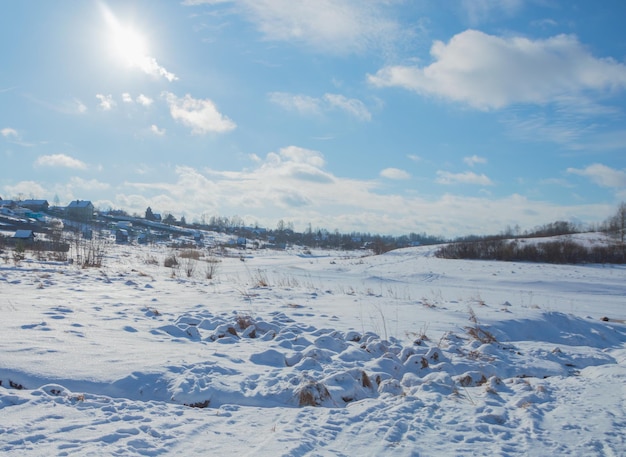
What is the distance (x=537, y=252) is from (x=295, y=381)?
4103 cm

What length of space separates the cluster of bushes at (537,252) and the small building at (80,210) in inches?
2772

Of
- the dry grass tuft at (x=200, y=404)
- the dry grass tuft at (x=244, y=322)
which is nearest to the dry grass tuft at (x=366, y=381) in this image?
the dry grass tuft at (x=200, y=404)

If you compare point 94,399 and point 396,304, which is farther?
point 396,304

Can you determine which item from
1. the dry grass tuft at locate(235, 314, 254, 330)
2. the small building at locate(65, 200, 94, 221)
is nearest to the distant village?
the small building at locate(65, 200, 94, 221)

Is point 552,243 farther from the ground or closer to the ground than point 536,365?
farther from the ground

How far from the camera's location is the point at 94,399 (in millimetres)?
3602

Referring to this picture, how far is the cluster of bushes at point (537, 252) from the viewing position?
1459 inches

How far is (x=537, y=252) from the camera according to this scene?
3950cm

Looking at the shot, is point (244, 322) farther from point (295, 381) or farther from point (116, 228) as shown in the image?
point (116, 228)

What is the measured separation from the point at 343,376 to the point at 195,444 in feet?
6.42

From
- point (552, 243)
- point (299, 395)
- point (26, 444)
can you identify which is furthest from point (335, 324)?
point (552, 243)

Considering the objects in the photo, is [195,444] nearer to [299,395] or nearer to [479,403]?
[299,395]

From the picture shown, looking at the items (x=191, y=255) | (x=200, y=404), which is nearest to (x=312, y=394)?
(x=200, y=404)

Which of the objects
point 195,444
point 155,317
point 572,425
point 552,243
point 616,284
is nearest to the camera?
point 195,444
